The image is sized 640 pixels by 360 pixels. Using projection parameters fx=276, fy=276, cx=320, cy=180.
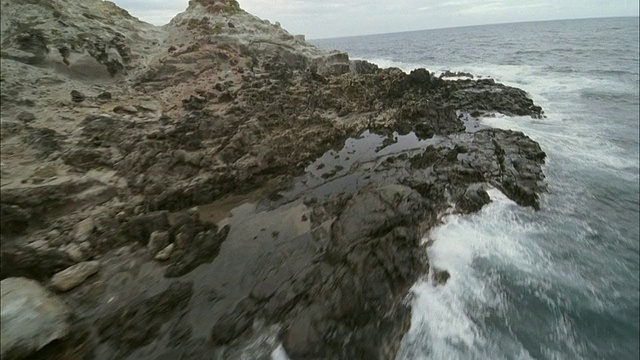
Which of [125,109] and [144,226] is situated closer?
[144,226]

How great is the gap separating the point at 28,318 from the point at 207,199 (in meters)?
5.29

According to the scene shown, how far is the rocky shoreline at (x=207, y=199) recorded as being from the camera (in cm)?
600

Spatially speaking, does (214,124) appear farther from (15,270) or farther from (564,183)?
(564,183)

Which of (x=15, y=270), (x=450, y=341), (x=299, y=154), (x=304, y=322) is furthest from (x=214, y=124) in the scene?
(x=450, y=341)

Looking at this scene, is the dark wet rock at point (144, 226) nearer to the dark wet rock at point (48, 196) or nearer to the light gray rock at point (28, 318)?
the dark wet rock at point (48, 196)

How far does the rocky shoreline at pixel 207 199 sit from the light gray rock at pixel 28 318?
0.03m

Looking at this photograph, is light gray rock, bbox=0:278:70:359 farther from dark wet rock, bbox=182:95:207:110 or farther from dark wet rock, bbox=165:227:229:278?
dark wet rock, bbox=182:95:207:110

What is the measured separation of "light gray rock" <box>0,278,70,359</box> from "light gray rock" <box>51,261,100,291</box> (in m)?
0.35

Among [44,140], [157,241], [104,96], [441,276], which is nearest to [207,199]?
[157,241]

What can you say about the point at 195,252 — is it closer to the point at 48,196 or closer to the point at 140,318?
the point at 140,318

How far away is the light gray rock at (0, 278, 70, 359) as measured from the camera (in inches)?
192

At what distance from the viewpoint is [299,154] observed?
41.7 feet

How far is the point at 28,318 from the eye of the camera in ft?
17.1

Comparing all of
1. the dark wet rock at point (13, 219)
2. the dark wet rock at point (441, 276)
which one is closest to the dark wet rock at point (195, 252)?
the dark wet rock at point (13, 219)
